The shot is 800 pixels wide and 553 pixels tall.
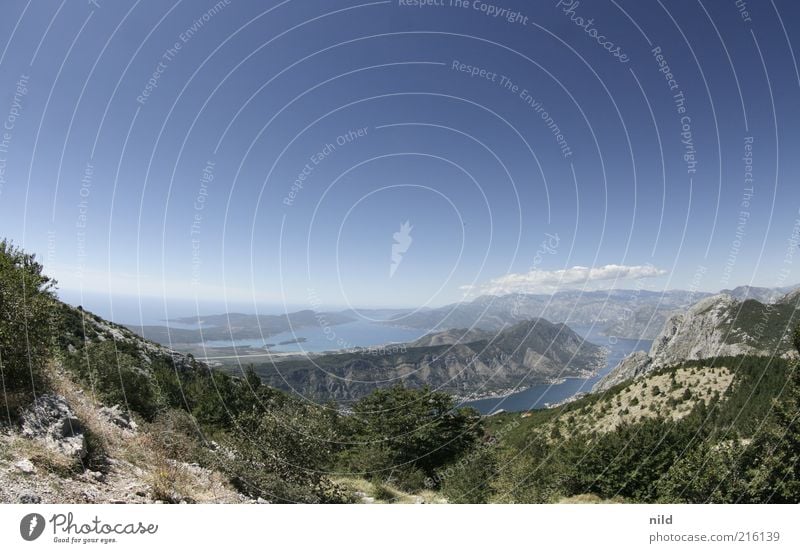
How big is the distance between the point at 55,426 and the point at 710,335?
149769 millimetres

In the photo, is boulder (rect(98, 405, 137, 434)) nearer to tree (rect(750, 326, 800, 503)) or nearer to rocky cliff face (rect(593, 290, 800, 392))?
tree (rect(750, 326, 800, 503))

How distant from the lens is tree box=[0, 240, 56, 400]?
825cm

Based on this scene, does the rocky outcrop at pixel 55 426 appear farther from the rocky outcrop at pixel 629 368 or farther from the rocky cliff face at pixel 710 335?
the rocky outcrop at pixel 629 368

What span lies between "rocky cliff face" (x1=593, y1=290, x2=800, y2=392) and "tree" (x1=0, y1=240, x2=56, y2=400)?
106555 millimetres

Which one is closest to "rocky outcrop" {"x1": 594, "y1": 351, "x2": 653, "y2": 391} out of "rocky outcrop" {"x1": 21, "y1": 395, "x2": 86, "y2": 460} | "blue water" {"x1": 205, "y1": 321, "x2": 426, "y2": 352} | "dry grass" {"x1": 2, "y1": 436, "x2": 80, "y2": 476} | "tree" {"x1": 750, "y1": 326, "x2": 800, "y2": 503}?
"blue water" {"x1": 205, "y1": 321, "x2": 426, "y2": 352}

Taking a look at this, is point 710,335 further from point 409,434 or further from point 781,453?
point 781,453

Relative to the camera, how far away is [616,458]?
63.0 ft

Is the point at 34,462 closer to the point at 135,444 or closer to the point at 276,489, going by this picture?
the point at 135,444

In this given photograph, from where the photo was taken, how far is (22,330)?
8867 mm


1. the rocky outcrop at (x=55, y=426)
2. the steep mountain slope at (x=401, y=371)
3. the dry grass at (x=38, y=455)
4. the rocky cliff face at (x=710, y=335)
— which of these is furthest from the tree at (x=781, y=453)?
the rocky cliff face at (x=710, y=335)

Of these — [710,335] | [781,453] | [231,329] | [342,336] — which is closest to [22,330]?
[781,453]

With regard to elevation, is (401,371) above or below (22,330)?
below

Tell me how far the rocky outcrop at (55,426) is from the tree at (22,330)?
0.84 metres
